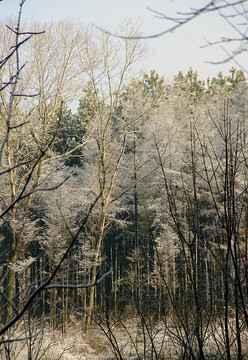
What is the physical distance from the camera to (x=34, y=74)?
8.71 metres

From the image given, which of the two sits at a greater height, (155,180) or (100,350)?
(155,180)

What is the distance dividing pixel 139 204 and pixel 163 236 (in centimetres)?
408

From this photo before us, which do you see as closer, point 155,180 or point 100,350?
point 100,350

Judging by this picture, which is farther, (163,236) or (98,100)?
(163,236)

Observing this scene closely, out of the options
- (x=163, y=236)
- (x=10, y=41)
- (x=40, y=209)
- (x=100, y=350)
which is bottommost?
(x=100, y=350)

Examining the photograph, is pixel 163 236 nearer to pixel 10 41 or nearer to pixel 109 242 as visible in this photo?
pixel 109 242

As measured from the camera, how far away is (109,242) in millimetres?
24172

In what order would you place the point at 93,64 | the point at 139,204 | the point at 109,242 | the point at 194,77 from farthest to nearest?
1. the point at 194,77
2. the point at 109,242
3. the point at 139,204
4. the point at 93,64

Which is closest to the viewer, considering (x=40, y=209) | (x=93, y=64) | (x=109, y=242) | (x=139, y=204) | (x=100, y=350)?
(x=93, y=64)

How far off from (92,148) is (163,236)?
257 inches

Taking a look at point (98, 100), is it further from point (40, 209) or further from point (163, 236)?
point (40, 209)

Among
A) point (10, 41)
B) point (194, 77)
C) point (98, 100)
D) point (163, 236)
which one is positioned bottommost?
point (163, 236)

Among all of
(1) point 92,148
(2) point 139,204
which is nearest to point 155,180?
(2) point 139,204

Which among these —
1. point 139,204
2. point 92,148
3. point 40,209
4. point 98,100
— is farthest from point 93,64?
point 40,209
